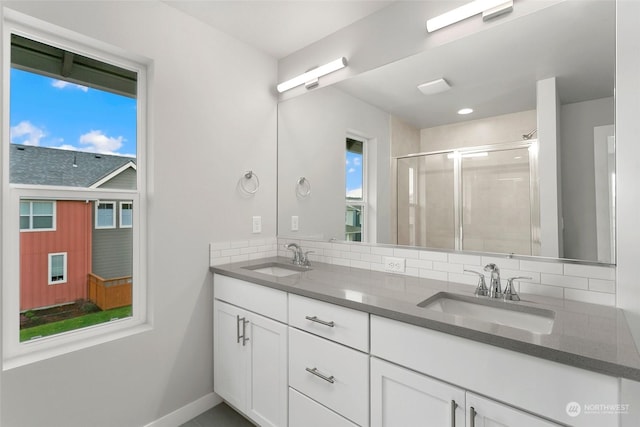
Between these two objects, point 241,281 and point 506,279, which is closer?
point 506,279

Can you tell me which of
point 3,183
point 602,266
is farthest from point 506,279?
point 3,183

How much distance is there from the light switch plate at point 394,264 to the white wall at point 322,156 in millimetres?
145

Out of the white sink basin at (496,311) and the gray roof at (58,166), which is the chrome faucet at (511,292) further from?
the gray roof at (58,166)

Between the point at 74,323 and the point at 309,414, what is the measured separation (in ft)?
4.23

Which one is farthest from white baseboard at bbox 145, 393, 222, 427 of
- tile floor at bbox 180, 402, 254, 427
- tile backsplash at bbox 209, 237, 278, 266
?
tile backsplash at bbox 209, 237, 278, 266

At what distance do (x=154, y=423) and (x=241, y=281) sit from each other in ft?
3.06

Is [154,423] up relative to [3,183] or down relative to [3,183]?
down

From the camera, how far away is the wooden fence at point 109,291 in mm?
1672

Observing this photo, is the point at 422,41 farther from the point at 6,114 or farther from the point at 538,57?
the point at 6,114

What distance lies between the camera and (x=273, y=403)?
63.4 inches

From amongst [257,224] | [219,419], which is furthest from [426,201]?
[219,419]

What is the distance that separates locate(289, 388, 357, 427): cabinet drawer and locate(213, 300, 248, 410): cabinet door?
15.7 inches

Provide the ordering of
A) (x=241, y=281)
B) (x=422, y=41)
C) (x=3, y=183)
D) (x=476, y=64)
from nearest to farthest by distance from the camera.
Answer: (x=3, y=183) → (x=476, y=64) → (x=422, y=41) → (x=241, y=281)

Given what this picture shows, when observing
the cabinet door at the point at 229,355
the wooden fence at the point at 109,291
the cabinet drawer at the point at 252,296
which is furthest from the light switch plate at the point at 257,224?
the wooden fence at the point at 109,291
